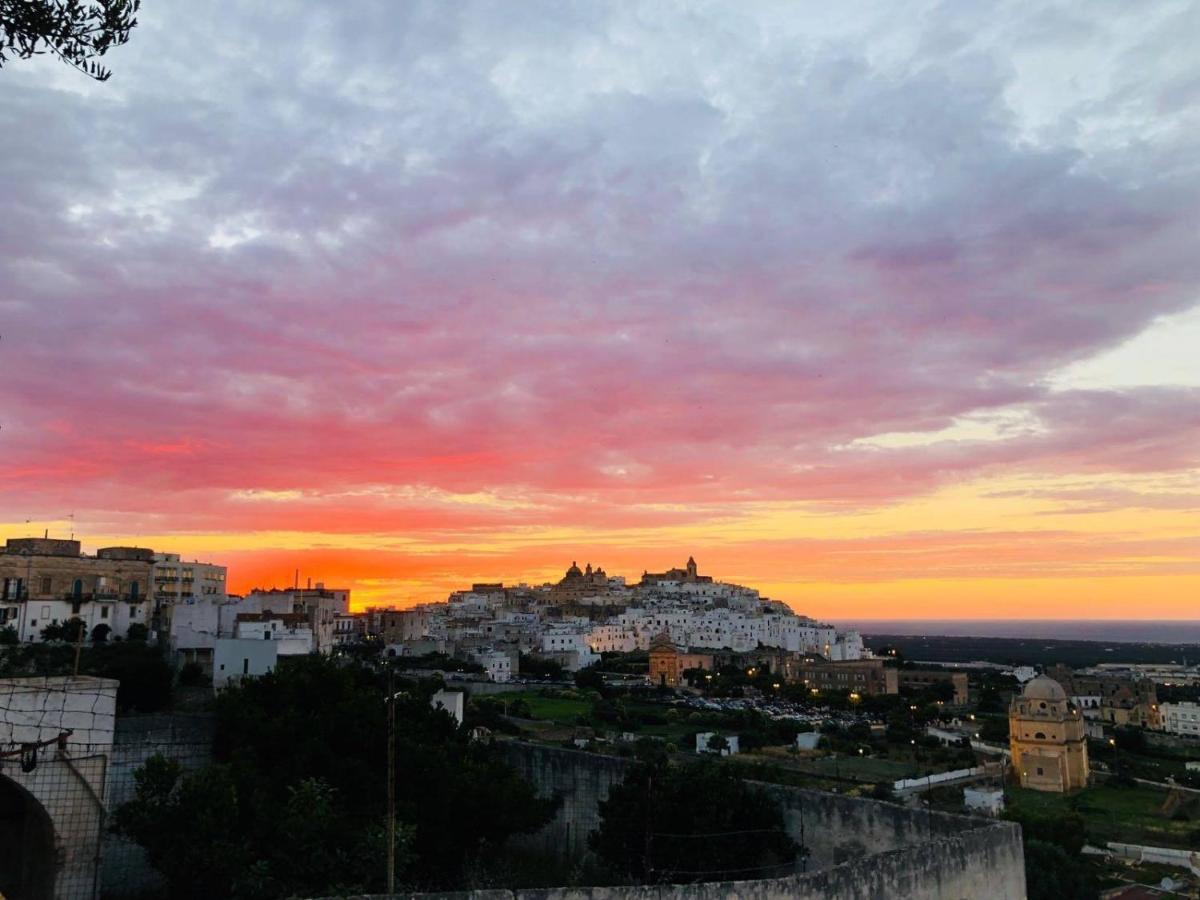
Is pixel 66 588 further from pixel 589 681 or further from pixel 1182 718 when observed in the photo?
pixel 1182 718

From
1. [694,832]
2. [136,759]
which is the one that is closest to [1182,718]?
[694,832]

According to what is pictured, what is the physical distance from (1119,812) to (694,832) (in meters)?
31.6

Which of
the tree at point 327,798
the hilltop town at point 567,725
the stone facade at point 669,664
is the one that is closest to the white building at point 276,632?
the hilltop town at point 567,725

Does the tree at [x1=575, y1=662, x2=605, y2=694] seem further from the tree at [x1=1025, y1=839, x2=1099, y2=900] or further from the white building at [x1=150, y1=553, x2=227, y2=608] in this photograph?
the tree at [x1=1025, y1=839, x2=1099, y2=900]

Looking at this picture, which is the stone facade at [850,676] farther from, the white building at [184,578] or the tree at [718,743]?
the white building at [184,578]

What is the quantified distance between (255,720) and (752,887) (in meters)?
7.78

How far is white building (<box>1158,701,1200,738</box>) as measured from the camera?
234 ft

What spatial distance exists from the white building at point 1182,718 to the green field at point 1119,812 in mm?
36328

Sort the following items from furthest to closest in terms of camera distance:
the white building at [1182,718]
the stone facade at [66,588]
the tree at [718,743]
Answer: the white building at [1182,718], the tree at [718,743], the stone facade at [66,588]

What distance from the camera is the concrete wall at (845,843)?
834 centimetres

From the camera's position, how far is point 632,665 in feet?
275

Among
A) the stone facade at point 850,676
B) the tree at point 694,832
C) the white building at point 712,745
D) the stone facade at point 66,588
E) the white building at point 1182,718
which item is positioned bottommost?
the white building at point 1182,718

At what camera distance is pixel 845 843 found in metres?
11.6

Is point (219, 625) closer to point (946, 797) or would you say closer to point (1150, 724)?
point (946, 797)
